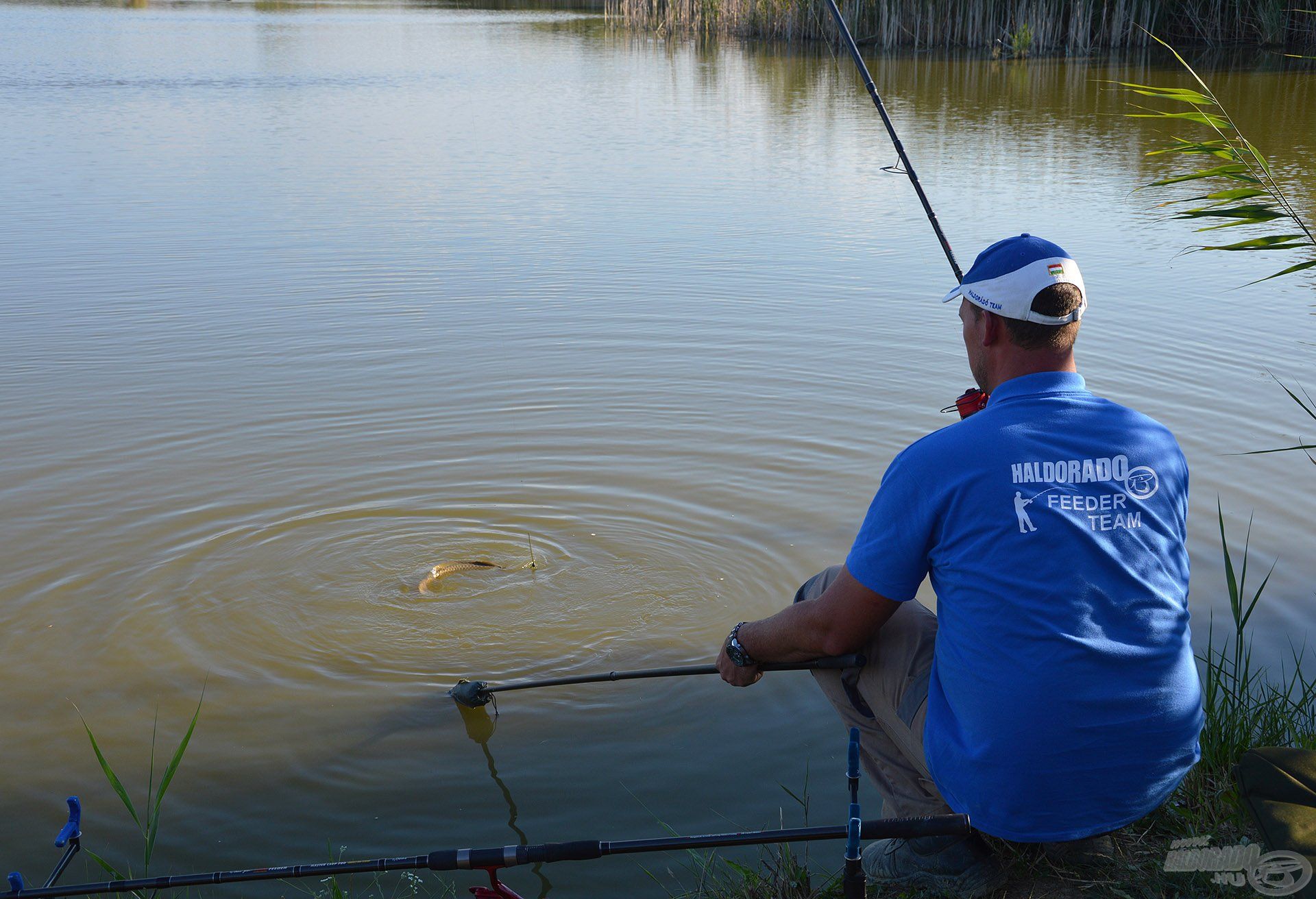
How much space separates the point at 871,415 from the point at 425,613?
119 inches

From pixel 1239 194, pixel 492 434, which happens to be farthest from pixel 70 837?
pixel 492 434

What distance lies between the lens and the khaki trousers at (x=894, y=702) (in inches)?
95.4

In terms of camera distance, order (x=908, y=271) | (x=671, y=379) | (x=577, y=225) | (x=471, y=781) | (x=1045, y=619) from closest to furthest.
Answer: (x=1045, y=619) → (x=471, y=781) → (x=671, y=379) → (x=908, y=271) → (x=577, y=225)

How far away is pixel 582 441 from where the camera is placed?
601 centimetres

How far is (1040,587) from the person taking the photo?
2045mm

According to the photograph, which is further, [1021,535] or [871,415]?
[871,415]

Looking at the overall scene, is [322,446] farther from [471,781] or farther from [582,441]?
[471,781]

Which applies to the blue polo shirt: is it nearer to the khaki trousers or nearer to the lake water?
the khaki trousers

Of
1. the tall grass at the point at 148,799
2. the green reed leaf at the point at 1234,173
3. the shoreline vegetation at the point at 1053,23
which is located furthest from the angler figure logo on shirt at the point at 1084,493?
the shoreline vegetation at the point at 1053,23

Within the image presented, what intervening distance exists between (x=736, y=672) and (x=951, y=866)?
2.00 ft

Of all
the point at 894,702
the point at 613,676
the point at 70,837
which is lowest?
the point at 613,676

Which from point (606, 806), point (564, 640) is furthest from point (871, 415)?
point (606, 806)

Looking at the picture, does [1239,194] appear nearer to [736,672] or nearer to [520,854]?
[736,672]

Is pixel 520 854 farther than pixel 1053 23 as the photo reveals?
No
